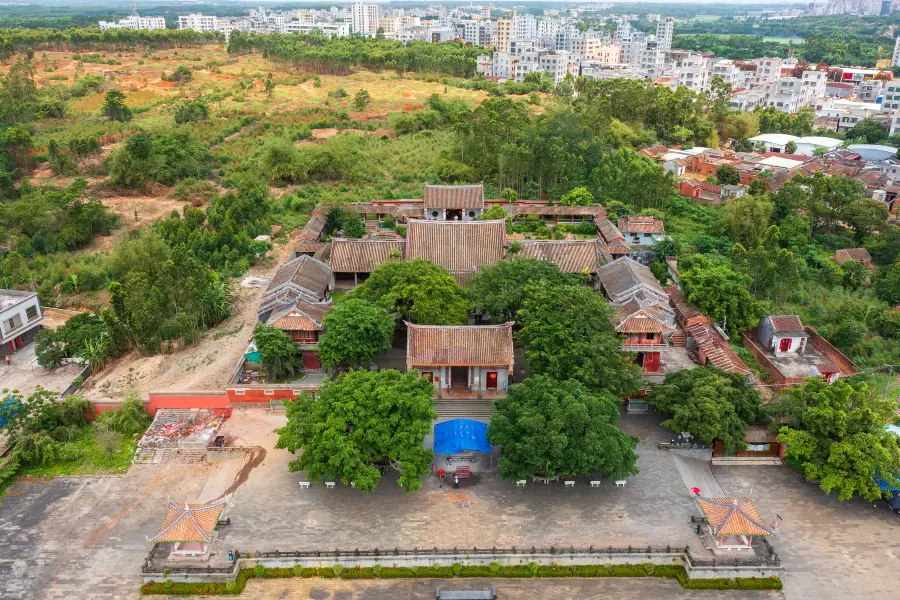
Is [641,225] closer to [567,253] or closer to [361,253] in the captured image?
[567,253]

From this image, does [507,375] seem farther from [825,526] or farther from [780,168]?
[780,168]

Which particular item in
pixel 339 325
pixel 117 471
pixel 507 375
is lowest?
pixel 117 471

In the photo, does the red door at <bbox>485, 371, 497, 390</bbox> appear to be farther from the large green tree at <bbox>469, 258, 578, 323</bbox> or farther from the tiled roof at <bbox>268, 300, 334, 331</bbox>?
the tiled roof at <bbox>268, 300, 334, 331</bbox>

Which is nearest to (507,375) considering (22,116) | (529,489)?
(529,489)

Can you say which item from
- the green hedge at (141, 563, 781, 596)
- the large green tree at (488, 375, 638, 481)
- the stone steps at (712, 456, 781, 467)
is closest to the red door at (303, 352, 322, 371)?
the large green tree at (488, 375, 638, 481)

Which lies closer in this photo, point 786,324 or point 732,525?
point 732,525

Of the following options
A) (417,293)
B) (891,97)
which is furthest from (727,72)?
(417,293)
